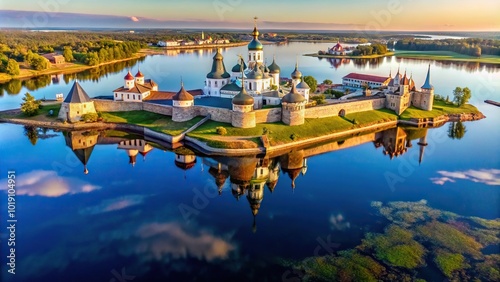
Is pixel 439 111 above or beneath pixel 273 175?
above

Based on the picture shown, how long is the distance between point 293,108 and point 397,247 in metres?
14.0

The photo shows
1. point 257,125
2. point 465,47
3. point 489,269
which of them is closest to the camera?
point 489,269

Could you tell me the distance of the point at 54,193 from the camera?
57.5 ft

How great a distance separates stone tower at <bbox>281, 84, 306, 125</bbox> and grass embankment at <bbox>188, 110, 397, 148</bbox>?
43 cm

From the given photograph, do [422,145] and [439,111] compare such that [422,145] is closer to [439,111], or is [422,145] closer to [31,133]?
[439,111]

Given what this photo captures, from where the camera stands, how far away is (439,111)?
32750 millimetres

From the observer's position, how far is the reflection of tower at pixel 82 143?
73.5 feet

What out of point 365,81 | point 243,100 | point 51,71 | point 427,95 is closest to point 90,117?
point 243,100

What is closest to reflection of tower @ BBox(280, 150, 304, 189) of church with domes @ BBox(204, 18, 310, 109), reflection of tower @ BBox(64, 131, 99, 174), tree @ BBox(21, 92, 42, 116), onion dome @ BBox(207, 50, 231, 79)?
church with domes @ BBox(204, 18, 310, 109)

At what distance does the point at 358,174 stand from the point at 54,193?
14619 mm

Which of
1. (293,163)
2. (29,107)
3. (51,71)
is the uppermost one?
(51,71)

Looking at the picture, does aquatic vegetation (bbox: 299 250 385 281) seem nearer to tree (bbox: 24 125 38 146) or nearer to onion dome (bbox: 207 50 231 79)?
tree (bbox: 24 125 38 146)

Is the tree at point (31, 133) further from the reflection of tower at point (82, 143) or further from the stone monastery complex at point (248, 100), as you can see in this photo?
the stone monastery complex at point (248, 100)

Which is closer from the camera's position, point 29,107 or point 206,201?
point 206,201
